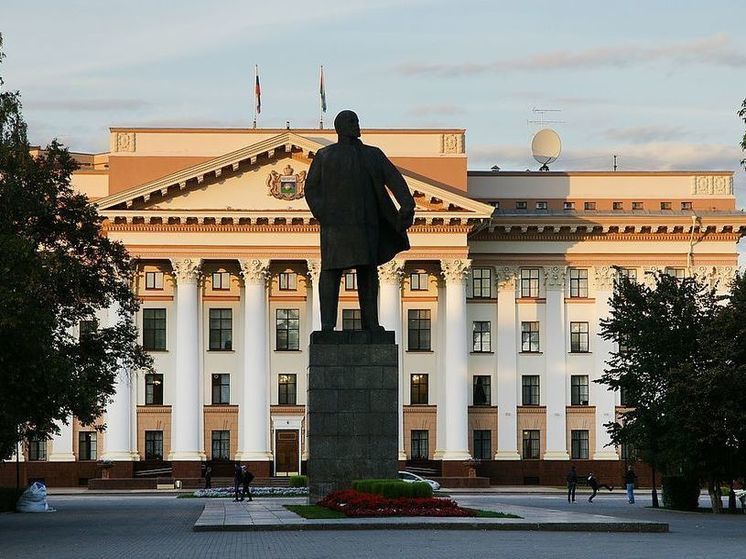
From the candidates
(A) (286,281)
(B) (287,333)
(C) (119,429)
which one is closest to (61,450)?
(C) (119,429)

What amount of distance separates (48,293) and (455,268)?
4113 cm

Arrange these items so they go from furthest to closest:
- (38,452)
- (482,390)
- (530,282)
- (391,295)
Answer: (530,282), (482,390), (38,452), (391,295)

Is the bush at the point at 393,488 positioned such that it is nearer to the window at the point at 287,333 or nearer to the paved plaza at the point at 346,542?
the paved plaza at the point at 346,542

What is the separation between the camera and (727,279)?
8831 centimetres

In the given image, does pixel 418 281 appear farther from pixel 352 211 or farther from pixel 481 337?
pixel 352 211

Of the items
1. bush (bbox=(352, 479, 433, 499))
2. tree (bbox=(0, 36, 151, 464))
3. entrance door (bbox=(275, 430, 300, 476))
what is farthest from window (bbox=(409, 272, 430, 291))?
bush (bbox=(352, 479, 433, 499))

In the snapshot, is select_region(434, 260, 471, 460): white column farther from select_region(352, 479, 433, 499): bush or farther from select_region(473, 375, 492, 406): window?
select_region(352, 479, 433, 499): bush

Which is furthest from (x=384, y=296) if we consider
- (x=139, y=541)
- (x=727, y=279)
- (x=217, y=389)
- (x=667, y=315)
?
(x=139, y=541)

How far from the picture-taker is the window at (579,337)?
8950 centimetres

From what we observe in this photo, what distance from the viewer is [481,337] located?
89625mm

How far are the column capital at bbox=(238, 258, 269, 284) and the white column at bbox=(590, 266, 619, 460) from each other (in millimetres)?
17043

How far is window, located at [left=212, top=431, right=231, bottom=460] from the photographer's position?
86500 mm

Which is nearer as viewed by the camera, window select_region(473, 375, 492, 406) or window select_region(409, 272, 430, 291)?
window select_region(409, 272, 430, 291)

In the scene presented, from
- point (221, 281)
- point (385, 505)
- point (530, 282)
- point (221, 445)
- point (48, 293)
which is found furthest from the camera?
point (530, 282)
